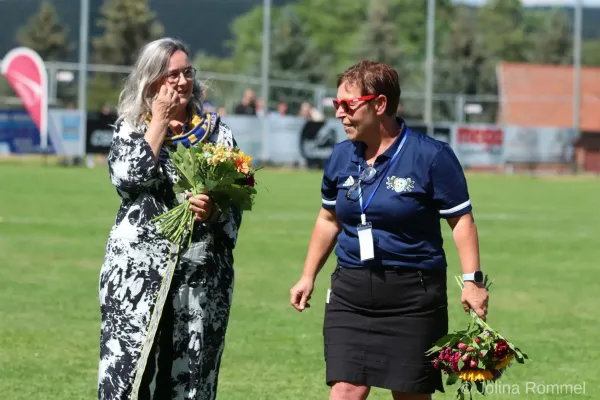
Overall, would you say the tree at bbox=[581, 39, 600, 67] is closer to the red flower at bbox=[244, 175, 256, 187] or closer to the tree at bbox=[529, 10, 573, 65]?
the tree at bbox=[529, 10, 573, 65]

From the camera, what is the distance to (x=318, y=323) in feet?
38.3

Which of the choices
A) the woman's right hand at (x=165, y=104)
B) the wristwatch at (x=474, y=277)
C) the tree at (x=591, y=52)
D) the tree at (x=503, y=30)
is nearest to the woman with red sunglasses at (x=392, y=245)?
the wristwatch at (x=474, y=277)

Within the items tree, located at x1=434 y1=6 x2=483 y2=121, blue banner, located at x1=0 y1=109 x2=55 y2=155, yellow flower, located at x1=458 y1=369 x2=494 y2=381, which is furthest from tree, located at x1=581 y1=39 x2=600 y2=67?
yellow flower, located at x1=458 y1=369 x2=494 y2=381

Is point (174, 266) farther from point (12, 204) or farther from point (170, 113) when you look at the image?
point (12, 204)

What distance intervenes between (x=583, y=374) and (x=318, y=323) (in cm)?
296

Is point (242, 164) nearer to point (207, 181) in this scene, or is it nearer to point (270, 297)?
point (207, 181)

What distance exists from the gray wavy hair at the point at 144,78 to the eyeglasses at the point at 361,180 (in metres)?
1.04

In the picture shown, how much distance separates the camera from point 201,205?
19.2 ft

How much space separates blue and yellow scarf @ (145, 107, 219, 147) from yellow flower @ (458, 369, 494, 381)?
1661 millimetres

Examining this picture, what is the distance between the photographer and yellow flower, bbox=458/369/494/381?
5.81 m

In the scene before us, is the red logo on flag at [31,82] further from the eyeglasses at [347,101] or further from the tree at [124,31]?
the tree at [124,31]

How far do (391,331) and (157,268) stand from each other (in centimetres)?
114

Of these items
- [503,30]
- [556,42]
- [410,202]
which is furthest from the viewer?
[503,30]

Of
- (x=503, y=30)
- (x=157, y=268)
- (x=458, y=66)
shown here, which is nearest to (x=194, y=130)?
(x=157, y=268)
